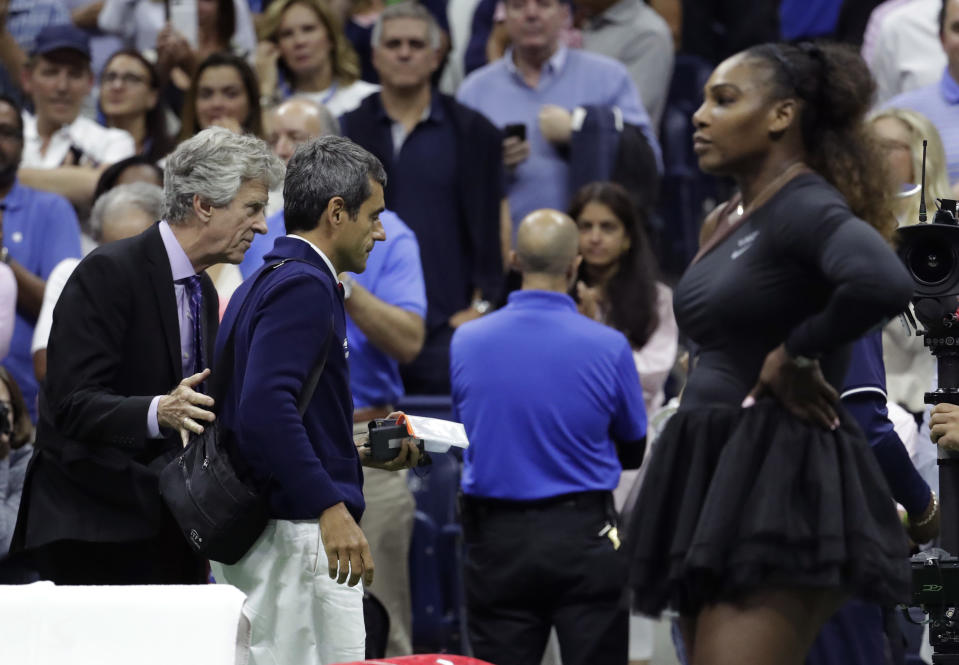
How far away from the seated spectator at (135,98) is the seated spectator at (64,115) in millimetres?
112

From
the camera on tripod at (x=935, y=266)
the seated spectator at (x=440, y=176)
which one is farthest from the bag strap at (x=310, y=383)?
the seated spectator at (x=440, y=176)

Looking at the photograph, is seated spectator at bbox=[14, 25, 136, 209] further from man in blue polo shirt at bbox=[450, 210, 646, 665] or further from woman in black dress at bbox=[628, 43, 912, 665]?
woman in black dress at bbox=[628, 43, 912, 665]

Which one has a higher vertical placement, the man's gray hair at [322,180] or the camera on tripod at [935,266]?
the man's gray hair at [322,180]

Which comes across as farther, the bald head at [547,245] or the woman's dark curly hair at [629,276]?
the woman's dark curly hair at [629,276]

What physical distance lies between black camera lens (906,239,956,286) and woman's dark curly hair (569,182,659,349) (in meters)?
2.65

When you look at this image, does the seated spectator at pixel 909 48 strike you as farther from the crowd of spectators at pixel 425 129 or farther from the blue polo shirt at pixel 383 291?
the blue polo shirt at pixel 383 291

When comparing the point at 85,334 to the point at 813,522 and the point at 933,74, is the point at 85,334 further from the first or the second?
the point at 933,74

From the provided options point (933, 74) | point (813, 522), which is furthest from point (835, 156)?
point (933, 74)

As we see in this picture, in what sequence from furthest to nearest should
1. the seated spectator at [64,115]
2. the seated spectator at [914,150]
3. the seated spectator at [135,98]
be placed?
the seated spectator at [135,98]
the seated spectator at [64,115]
the seated spectator at [914,150]

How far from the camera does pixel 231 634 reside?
281 cm

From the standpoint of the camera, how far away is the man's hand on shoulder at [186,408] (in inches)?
150

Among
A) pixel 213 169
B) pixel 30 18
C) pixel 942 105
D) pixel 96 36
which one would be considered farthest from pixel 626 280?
pixel 30 18

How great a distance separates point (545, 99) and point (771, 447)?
16.2 feet

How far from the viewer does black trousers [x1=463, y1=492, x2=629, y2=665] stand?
16.8ft
